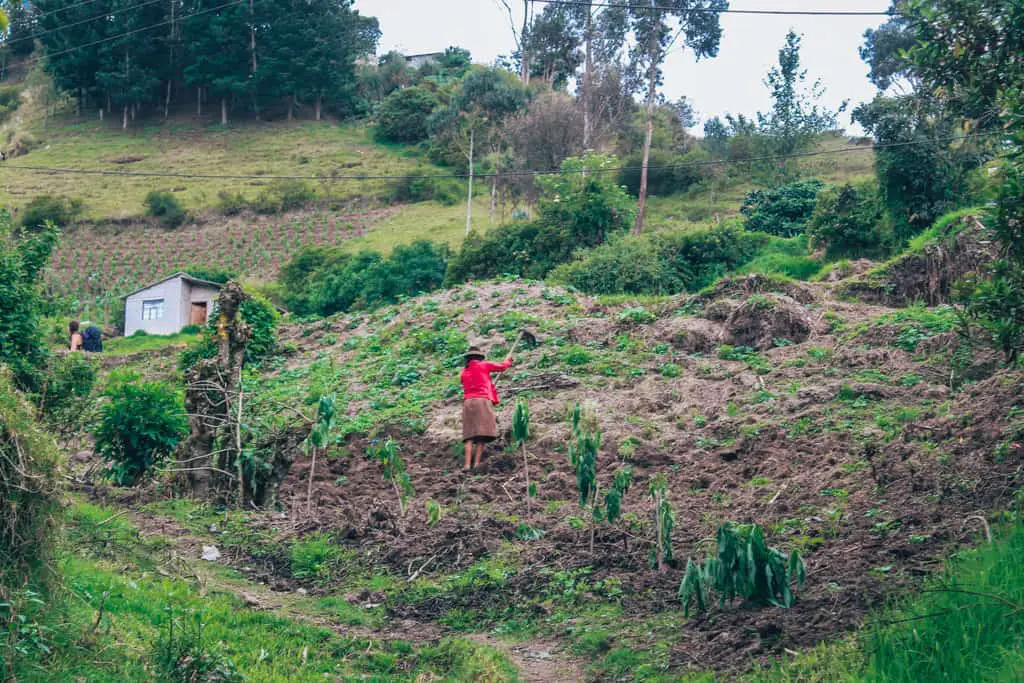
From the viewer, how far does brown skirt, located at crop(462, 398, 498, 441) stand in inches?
474

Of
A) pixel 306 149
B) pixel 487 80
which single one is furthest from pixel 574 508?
pixel 306 149

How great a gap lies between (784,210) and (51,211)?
3468 centimetres

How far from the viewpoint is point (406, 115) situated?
6069 centimetres

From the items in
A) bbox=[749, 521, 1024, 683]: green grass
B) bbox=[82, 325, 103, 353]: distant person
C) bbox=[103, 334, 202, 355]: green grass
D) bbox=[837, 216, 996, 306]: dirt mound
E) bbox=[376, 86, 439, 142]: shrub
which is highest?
bbox=[376, 86, 439, 142]: shrub

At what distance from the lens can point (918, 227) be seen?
23.5m

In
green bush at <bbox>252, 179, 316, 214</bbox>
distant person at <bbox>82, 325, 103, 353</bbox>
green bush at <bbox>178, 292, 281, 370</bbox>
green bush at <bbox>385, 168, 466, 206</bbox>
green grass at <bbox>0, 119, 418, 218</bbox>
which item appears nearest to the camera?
green bush at <bbox>178, 292, 281, 370</bbox>

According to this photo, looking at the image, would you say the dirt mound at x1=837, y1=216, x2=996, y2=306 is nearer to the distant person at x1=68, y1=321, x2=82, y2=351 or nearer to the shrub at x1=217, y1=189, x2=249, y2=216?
the distant person at x1=68, y1=321, x2=82, y2=351

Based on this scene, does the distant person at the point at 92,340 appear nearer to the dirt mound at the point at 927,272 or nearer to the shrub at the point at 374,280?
the shrub at the point at 374,280

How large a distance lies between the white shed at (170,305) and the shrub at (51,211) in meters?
14.9

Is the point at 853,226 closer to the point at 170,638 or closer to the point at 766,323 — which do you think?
the point at 766,323

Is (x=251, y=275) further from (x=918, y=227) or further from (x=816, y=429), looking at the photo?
(x=816, y=429)

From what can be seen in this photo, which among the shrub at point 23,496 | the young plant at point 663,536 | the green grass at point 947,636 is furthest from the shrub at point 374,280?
the green grass at point 947,636

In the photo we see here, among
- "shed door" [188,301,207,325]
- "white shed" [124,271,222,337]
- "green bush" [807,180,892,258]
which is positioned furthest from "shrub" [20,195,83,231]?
"green bush" [807,180,892,258]

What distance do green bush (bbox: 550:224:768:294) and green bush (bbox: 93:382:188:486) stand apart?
13.7 meters
